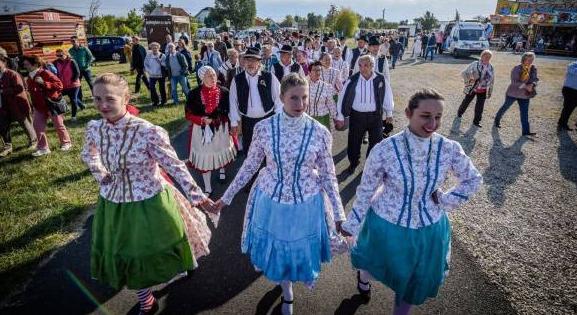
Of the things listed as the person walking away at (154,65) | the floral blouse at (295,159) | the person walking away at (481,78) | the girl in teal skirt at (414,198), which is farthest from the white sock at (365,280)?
the person walking away at (154,65)

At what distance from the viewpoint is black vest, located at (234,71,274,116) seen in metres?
5.86

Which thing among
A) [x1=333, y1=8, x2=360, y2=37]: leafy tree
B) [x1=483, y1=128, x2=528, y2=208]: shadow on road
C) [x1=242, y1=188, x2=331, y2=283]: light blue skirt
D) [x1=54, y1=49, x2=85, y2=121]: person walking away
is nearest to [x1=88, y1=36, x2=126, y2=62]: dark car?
[x1=54, y1=49, x2=85, y2=121]: person walking away

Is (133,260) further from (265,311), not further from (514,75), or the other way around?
(514,75)

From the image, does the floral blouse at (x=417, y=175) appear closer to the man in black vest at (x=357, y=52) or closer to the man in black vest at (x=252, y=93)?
the man in black vest at (x=252, y=93)

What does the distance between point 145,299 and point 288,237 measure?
1.59m

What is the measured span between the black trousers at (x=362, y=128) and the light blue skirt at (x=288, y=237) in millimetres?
3641

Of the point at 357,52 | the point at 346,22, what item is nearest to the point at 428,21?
the point at 346,22

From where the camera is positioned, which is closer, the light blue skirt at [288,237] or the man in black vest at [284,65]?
the light blue skirt at [288,237]

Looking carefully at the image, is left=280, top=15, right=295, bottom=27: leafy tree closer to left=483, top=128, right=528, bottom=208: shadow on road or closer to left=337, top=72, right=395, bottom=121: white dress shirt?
left=483, top=128, right=528, bottom=208: shadow on road

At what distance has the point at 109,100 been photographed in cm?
278

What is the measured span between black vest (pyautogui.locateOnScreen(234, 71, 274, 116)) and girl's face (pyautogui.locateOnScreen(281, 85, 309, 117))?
3.03m

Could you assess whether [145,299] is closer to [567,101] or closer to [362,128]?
[362,128]

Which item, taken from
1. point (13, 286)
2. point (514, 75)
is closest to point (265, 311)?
point (13, 286)

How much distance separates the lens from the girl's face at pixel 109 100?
9.02 ft
